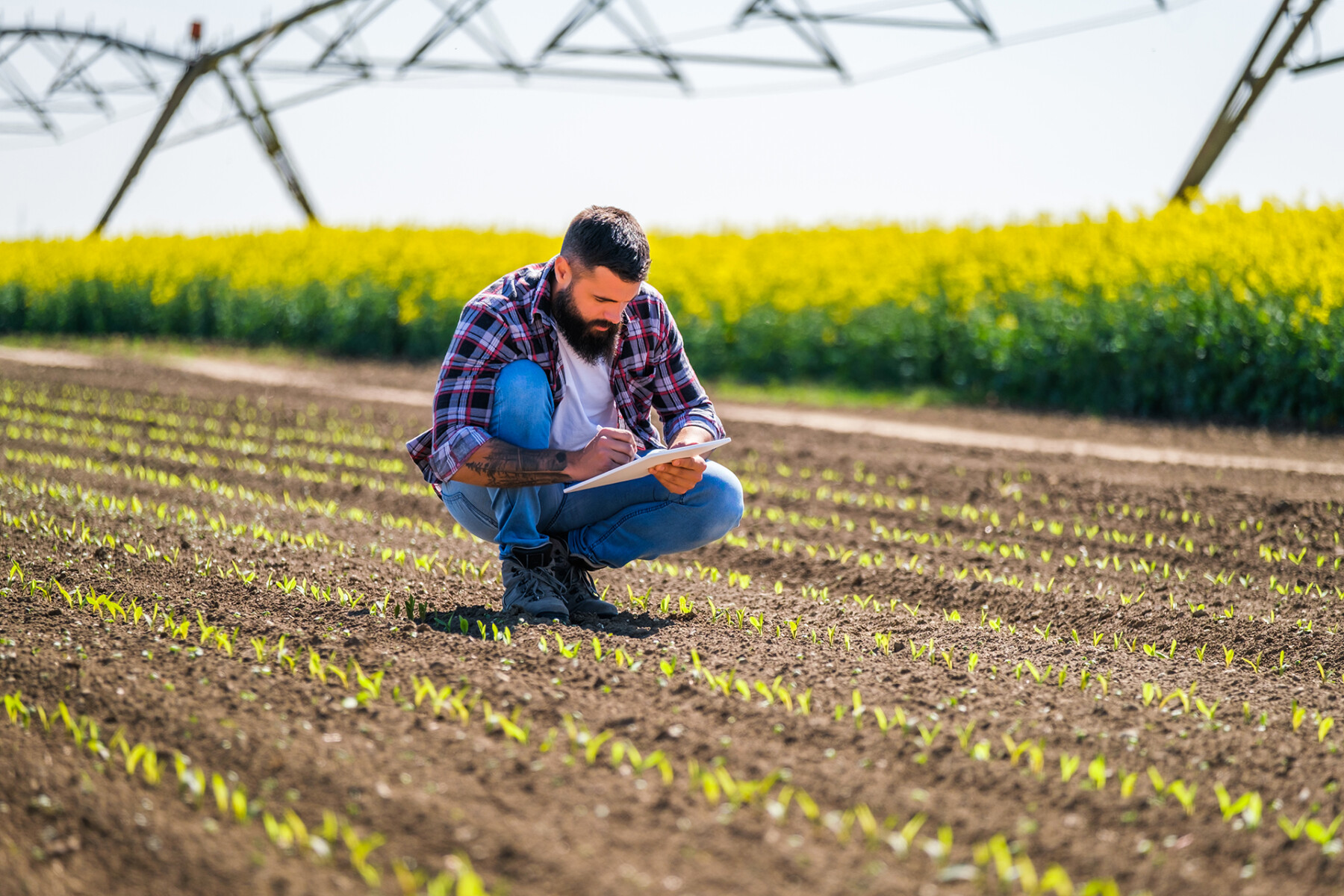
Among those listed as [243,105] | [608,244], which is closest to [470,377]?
[608,244]

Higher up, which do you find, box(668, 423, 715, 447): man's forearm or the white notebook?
box(668, 423, 715, 447): man's forearm

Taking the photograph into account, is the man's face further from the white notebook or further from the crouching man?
the white notebook

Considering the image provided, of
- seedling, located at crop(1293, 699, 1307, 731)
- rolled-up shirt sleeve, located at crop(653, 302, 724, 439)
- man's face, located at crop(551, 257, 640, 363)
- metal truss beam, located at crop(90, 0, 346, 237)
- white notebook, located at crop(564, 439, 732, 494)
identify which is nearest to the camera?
seedling, located at crop(1293, 699, 1307, 731)

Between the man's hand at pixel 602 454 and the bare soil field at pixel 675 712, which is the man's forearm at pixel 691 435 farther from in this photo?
the bare soil field at pixel 675 712

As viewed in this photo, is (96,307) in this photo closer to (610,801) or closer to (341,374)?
(341,374)

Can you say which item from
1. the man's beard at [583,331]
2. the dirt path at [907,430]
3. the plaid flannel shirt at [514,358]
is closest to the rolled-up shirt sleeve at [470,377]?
the plaid flannel shirt at [514,358]

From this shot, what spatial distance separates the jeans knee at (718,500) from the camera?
3.59 m

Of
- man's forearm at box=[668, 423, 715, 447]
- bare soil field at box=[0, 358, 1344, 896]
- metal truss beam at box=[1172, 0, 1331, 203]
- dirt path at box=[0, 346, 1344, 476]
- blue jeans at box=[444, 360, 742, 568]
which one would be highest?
metal truss beam at box=[1172, 0, 1331, 203]

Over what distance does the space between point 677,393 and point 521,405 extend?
2.05 feet

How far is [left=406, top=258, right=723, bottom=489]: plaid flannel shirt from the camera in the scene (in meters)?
3.32

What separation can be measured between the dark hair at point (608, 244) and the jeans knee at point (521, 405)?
384mm

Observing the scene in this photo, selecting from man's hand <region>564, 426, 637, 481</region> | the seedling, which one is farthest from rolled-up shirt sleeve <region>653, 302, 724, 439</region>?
the seedling

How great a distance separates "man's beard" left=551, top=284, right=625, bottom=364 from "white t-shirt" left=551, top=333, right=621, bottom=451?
3 cm

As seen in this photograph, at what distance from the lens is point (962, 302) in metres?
11.5
